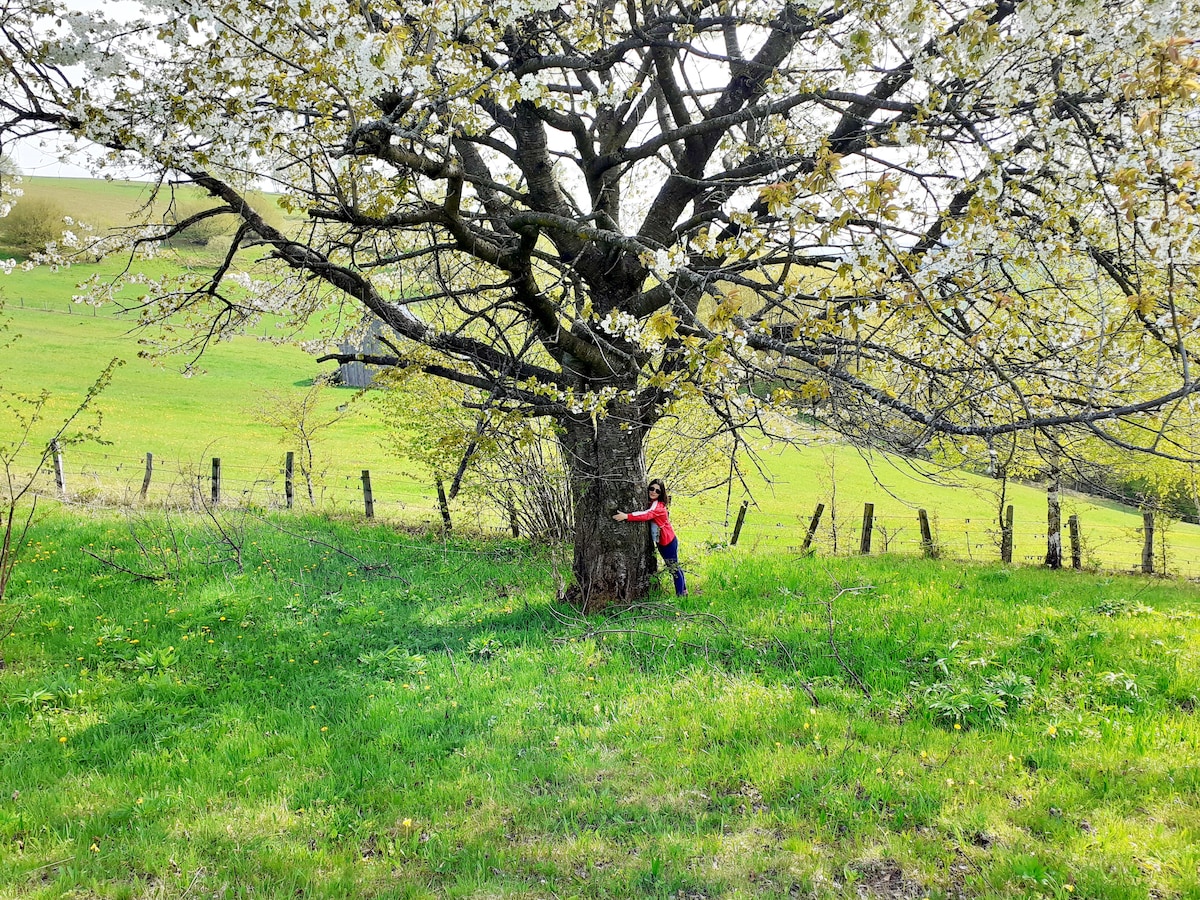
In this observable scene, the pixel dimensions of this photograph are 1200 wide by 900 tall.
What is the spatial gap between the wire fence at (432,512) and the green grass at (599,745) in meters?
2.03

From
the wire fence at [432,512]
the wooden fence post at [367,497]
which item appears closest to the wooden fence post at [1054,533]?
the wire fence at [432,512]

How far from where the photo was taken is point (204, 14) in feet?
12.9

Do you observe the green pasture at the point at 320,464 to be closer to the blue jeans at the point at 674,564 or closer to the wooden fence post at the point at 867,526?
the wooden fence post at the point at 867,526

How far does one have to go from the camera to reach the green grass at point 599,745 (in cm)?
342

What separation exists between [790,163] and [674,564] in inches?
177

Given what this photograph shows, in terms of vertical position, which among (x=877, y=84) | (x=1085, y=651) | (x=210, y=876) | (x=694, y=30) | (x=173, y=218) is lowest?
(x=210, y=876)

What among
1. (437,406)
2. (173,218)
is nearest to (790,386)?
(173,218)

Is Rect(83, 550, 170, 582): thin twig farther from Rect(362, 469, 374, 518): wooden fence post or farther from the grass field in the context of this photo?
Rect(362, 469, 374, 518): wooden fence post

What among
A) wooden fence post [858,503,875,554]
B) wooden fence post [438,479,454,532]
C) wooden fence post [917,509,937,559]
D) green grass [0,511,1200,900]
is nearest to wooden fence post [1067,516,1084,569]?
wooden fence post [917,509,937,559]

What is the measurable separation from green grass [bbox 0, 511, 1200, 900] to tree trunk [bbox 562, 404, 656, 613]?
61 centimetres

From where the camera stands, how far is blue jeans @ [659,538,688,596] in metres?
7.94

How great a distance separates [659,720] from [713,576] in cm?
387

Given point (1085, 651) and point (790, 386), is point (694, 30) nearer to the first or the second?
point (790, 386)

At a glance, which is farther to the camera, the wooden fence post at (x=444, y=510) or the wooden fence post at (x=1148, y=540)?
the wooden fence post at (x=1148, y=540)
